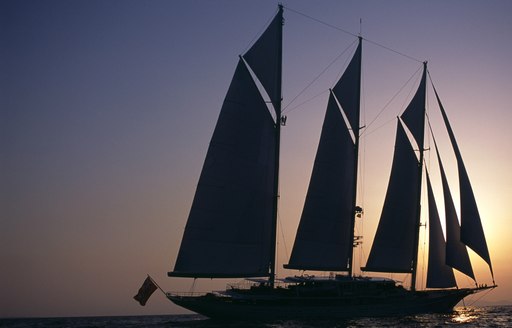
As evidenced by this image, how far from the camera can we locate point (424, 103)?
67375 mm

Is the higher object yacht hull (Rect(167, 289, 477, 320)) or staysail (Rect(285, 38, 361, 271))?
staysail (Rect(285, 38, 361, 271))

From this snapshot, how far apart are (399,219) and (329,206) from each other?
903 centimetres

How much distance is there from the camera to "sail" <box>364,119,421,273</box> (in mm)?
64375

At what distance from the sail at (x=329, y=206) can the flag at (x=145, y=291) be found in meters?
13.4

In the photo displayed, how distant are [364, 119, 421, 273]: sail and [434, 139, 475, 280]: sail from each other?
3.65 metres

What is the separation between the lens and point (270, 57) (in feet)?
187

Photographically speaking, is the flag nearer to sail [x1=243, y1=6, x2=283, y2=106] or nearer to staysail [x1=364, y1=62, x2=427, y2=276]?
sail [x1=243, y1=6, x2=283, y2=106]

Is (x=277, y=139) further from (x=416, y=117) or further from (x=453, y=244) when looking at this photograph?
(x=453, y=244)

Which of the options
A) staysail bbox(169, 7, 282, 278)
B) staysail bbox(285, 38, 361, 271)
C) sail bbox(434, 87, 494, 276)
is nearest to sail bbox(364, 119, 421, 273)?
staysail bbox(285, 38, 361, 271)

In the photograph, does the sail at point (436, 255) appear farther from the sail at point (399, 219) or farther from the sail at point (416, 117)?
the sail at point (416, 117)

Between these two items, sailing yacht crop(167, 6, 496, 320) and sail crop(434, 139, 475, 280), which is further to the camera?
sail crop(434, 139, 475, 280)

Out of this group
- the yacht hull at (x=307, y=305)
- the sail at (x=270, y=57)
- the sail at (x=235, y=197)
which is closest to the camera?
the sail at (x=235, y=197)

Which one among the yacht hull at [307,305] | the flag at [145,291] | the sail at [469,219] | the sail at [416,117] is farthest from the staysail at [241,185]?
the sail at [469,219]

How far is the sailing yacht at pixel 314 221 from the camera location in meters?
53.7
